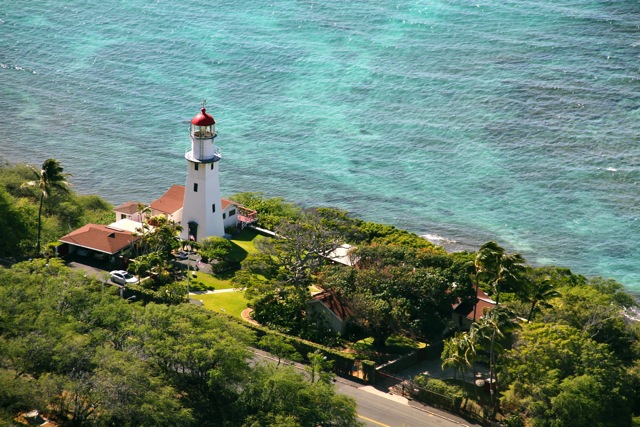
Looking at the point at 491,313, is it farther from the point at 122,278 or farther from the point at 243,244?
the point at 122,278

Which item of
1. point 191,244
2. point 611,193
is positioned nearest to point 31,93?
point 191,244

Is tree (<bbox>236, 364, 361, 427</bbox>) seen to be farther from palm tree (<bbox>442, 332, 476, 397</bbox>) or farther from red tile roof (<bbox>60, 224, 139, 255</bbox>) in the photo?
red tile roof (<bbox>60, 224, 139, 255</bbox>)

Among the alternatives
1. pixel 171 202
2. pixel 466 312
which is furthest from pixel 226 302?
pixel 466 312

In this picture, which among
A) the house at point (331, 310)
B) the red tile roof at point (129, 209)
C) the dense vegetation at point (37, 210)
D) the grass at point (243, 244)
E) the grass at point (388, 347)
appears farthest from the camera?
the red tile roof at point (129, 209)

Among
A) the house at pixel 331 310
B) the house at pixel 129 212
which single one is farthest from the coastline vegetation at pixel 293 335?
the house at pixel 129 212

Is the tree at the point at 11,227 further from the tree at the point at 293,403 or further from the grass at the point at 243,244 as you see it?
the tree at the point at 293,403

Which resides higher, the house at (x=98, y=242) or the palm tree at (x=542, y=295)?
the palm tree at (x=542, y=295)

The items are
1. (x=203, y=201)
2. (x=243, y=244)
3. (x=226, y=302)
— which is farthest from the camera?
(x=243, y=244)
